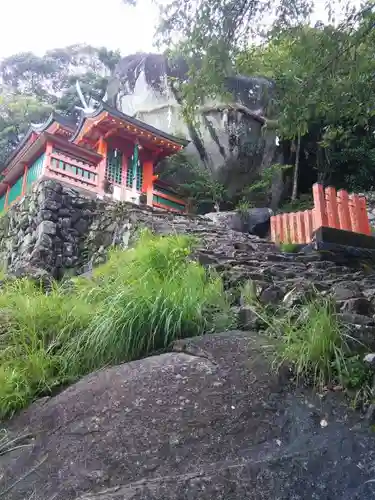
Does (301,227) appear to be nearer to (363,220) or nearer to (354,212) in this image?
(354,212)

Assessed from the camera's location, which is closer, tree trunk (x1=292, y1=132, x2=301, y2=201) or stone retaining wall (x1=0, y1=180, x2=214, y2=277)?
stone retaining wall (x1=0, y1=180, x2=214, y2=277)

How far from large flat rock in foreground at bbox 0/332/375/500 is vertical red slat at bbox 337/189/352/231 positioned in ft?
20.9

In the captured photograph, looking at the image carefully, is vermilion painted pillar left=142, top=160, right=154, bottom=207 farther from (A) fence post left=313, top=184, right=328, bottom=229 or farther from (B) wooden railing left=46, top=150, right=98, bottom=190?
(A) fence post left=313, top=184, right=328, bottom=229

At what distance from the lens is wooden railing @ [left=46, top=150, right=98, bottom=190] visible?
40.8 ft

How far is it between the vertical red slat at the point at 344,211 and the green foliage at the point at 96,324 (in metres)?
5.16

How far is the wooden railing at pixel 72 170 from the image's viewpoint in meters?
12.4

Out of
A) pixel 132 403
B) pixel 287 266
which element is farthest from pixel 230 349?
pixel 287 266

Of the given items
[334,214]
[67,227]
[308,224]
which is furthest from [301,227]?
[67,227]

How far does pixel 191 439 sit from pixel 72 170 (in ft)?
35.7

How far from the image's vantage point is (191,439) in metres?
3.13

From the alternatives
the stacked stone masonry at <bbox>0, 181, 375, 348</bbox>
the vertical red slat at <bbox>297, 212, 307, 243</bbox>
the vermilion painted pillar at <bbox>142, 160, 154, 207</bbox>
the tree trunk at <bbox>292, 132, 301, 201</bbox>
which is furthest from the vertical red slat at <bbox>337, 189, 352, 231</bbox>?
the tree trunk at <bbox>292, 132, 301, 201</bbox>

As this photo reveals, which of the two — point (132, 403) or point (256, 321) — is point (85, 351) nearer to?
point (132, 403)

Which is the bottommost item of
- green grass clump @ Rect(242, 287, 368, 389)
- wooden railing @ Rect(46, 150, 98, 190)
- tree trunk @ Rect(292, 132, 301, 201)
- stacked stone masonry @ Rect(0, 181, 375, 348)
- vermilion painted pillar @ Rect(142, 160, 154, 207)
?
green grass clump @ Rect(242, 287, 368, 389)

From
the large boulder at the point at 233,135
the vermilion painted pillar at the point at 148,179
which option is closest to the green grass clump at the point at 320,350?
the vermilion painted pillar at the point at 148,179
